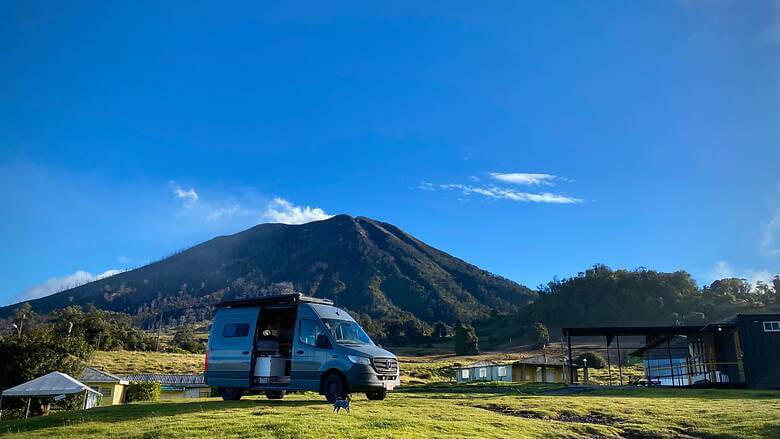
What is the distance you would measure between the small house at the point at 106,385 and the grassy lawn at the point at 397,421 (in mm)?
24886

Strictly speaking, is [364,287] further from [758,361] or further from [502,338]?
[758,361]

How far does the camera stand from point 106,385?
122 feet

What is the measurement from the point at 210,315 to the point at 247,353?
159109 mm

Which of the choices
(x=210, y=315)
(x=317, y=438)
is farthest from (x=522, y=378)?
(x=210, y=315)

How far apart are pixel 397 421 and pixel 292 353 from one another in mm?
4407

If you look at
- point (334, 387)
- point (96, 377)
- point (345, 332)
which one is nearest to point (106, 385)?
point (96, 377)

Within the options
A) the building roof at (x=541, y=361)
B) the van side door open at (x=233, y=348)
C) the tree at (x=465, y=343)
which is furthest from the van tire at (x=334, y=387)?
the tree at (x=465, y=343)

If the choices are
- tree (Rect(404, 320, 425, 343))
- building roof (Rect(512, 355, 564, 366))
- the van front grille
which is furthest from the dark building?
tree (Rect(404, 320, 425, 343))

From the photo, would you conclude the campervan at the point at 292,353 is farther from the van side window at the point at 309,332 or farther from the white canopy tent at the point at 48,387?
the white canopy tent at the point at 48,387

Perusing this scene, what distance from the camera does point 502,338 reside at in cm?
11362

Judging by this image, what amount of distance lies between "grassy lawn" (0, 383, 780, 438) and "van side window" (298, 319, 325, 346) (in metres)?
1.62

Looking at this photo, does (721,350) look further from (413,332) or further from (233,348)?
(413,332)

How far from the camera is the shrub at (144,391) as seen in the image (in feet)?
87.6

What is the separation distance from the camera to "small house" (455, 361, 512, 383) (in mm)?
53000
